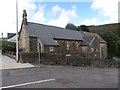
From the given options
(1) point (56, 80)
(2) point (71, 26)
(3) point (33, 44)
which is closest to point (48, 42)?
(3) point (33, 44)

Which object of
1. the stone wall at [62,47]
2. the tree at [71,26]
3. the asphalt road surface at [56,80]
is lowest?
the asphalt road surface at [56,80]

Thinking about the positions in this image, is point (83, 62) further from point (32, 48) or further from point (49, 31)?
point (49, 31)

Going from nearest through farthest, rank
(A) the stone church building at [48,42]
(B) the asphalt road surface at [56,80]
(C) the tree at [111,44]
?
(B) the asphalt road surface at [56,80] → (A) the stone church building at [48,42] → (C) the tree at [111,44]

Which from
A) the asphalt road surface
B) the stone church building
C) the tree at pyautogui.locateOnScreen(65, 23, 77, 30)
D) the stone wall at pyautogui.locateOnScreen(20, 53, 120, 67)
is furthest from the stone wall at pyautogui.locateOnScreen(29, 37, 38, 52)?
the tree at pyautogui.locateOnScreen(65, 23, 77, 30)

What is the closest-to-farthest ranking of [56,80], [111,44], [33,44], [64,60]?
[56,80] → [64,60] → [33,44] → [111,44]

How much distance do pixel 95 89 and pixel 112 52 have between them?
145ft

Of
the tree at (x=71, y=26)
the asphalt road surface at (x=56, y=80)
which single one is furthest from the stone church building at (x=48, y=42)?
the tree at (x=71, y=26)

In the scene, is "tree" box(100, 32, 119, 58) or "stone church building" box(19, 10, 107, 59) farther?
"tree" box(100, 32, 119, 58)

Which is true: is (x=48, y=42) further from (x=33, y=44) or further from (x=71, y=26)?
(x=71, y=26)

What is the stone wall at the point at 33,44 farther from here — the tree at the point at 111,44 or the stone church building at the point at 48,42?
the tree at the point at 111,44

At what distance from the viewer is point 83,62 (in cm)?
1537

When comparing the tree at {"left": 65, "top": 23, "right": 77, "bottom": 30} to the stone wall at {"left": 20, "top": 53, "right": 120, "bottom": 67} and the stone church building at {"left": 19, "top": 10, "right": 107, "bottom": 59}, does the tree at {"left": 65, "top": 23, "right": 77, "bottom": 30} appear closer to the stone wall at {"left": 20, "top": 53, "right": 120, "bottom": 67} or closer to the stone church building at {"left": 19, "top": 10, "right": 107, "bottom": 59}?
the stone church building at {"left": 19, "top": 10, "right": 107, "bottom": 59}

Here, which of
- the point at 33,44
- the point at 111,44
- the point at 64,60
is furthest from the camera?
the point at 111,44

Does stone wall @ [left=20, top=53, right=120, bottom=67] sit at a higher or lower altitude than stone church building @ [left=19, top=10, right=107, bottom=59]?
lower
